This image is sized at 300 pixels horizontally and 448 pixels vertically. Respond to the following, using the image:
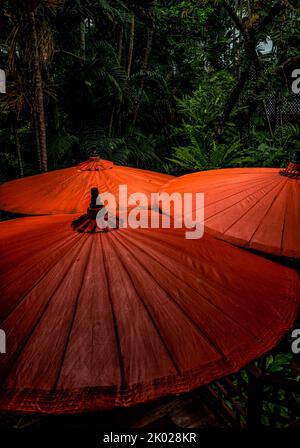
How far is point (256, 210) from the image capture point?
239 cm

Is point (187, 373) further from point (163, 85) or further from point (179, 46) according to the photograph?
point (179, 46)

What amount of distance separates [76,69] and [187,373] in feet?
26.0

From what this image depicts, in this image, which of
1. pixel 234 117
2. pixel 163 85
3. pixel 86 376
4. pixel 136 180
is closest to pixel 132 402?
pixel 86 376

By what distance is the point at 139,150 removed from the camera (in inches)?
325

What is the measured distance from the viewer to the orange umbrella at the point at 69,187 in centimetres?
318

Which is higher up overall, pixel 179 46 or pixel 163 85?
pixel 179 46

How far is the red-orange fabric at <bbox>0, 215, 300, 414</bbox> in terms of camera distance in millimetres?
1119

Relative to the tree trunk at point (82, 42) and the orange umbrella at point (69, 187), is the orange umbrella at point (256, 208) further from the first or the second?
the tree trunk at point (82, 42)

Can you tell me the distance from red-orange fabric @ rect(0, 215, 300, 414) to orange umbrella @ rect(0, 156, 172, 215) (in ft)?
4.60

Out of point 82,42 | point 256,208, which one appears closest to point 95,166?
point 256,208

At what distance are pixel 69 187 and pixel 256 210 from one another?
207 cm

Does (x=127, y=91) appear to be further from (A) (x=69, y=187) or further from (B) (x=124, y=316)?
(B) (x=124, y=316)

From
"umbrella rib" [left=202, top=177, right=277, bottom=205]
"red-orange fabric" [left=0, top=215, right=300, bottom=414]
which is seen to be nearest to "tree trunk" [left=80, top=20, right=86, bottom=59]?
"umbrella rib" [left=202, top=177, right=277, bottom=205]

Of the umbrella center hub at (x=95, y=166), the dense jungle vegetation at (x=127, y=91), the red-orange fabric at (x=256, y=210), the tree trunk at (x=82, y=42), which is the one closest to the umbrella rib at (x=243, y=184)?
the red-orange fabric at (x=256, y=210)
